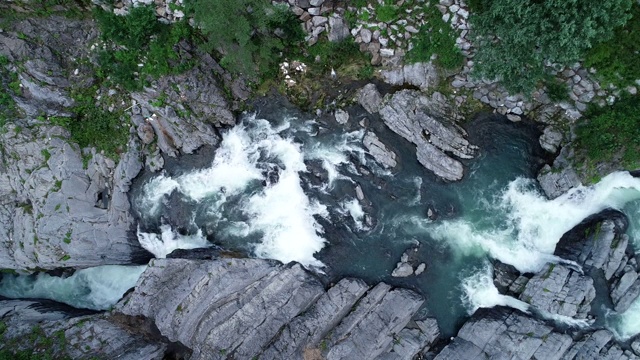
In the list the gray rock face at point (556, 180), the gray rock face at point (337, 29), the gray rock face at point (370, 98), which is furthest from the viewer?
the gray rock face at point (370, 98)

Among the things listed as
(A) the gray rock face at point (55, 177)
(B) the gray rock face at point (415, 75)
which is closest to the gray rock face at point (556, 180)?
(B) the gray rock face at point (415, 75)

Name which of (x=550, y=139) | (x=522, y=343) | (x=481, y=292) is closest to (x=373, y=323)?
(x=481, y=292)

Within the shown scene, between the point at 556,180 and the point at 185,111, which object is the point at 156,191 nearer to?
the point at 185,111

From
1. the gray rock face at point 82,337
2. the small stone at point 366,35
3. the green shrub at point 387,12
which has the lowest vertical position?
the gray rock face at point 82,337

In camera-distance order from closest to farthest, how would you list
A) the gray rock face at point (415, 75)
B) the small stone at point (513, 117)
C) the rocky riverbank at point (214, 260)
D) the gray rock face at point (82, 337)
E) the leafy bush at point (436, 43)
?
the rocky riverbank at point (214, 260), the leafy bush at point (436, 43), the gray rock face at point (82, 337), the gray rock face at point (415, 75), the small stone at point (513, 117)

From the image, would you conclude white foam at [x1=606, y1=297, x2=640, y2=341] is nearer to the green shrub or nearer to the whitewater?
the whitewater

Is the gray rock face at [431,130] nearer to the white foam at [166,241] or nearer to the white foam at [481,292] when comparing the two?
the white foam at [481,292]
